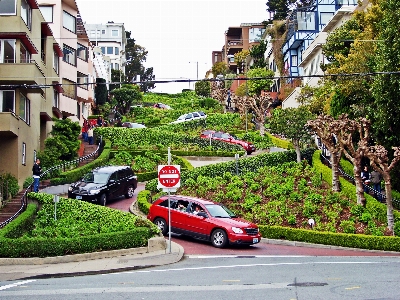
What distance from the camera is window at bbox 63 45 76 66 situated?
2063 inches

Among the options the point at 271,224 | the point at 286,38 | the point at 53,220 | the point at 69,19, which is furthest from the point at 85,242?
the point at 286,38

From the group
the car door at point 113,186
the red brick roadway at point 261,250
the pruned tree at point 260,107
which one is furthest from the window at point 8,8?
the pruned tree at point 260,107

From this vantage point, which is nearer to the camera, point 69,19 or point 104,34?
point 69,19

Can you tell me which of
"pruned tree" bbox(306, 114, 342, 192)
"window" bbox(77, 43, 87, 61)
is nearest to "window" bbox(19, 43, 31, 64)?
"pruned tree" bbox(306, 114, 342, 192)

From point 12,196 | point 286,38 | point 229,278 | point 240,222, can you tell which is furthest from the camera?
point 286,38

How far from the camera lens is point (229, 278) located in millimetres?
16609

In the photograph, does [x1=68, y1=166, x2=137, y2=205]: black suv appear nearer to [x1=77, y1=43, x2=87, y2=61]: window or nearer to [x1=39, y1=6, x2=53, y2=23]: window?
[x1=39, y1=6, x2=53, y2=23]: window

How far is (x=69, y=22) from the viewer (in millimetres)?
52719

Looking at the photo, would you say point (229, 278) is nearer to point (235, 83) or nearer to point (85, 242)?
point (85, 242)

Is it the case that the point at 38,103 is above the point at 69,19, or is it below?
below

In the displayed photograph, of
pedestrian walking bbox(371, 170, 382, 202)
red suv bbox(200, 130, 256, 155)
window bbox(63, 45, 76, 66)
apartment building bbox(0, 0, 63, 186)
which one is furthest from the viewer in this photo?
window bbox(63, 45, 76, 66)

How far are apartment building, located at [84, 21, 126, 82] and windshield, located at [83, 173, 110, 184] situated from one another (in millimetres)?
85102

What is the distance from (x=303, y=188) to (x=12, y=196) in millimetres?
13357

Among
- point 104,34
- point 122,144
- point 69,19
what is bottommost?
point 122,144
